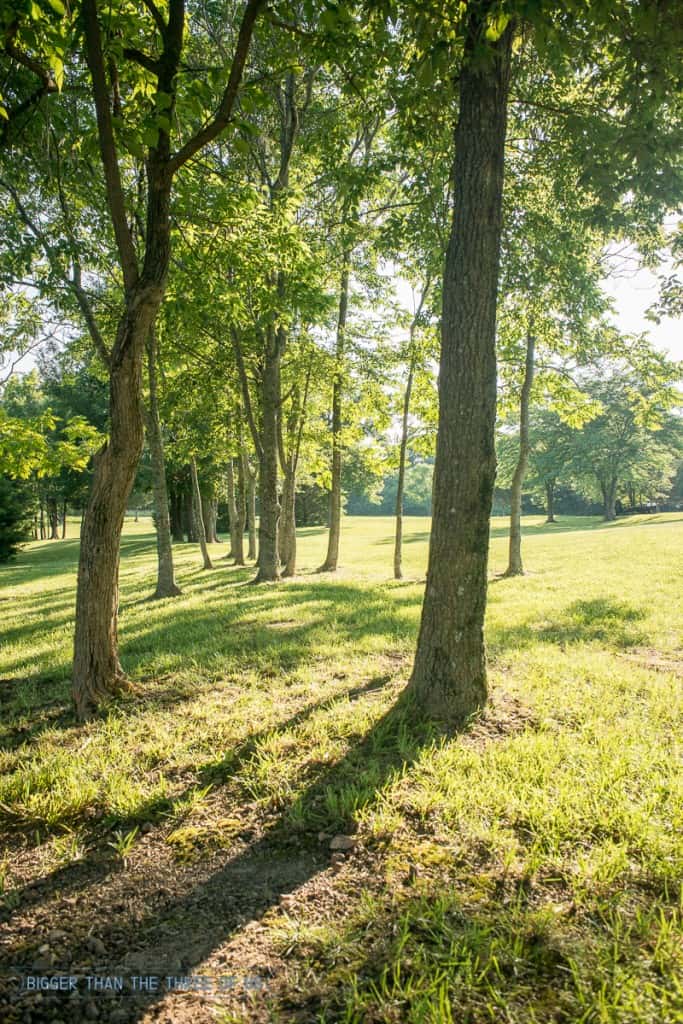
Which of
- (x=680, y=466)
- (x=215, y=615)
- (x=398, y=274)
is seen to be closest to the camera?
(x=215, y=615)

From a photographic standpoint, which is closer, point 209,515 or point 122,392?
point 122,392

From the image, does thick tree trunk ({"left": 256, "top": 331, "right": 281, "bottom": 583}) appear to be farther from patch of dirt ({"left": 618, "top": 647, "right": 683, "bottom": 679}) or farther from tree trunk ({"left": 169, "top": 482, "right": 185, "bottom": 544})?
A: tree trunk ({"left": 169, "top": 482, "right": 185, "bottom": 544})

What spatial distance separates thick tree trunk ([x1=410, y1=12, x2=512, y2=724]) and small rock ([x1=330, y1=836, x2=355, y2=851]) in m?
1.42

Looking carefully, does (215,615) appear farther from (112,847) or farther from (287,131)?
(287,131)

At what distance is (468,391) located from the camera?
12.6 ft

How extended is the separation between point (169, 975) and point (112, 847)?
95 centimetres

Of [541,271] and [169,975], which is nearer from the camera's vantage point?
[169,975]

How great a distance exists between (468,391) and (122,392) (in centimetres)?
295

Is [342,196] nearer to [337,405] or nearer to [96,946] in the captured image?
[337,405]

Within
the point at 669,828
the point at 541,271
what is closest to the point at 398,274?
the point at 541,271

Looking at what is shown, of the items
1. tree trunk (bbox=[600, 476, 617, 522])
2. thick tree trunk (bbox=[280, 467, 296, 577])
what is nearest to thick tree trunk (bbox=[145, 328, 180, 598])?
thick tree trunk (bbox=[280, 467, 296, 577])

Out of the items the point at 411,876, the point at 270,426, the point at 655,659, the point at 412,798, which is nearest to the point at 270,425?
the point at 270,426

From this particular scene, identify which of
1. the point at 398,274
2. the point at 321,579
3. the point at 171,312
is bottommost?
the point at 321,579

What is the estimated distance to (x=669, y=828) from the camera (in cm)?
256
